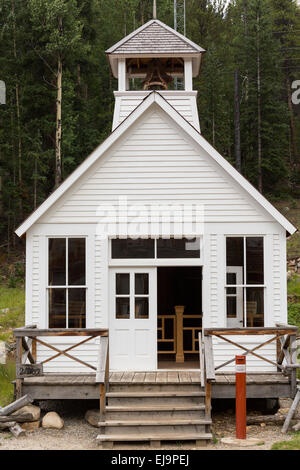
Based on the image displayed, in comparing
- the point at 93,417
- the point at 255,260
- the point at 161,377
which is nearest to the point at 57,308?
the point at 93,417

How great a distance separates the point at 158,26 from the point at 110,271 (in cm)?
711

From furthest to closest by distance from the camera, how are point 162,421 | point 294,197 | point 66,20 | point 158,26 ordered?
point 294,197 < point 66,20 < point 158,26 < point 162,421

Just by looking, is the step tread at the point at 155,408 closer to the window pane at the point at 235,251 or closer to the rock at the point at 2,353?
the window pane at the point at 235,251

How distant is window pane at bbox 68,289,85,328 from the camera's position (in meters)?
12.0

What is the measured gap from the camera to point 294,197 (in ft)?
113

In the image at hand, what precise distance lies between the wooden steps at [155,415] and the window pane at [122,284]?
2032 mm

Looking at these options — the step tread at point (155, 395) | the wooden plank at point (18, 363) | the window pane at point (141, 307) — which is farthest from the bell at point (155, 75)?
the step tread at point (155, 395)

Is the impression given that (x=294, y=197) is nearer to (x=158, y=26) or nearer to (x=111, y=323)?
(x=158, y=26)

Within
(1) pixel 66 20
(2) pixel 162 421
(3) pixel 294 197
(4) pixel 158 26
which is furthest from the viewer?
(3) pixel 294 197

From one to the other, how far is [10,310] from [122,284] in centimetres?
953

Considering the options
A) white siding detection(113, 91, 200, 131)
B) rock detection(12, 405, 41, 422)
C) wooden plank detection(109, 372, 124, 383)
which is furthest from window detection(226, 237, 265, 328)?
rock detection(12, 405, 41, 422)

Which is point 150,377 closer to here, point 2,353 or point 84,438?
point 84,438

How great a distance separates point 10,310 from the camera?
67.2 feet

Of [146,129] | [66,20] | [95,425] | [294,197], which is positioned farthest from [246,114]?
[95,425]
